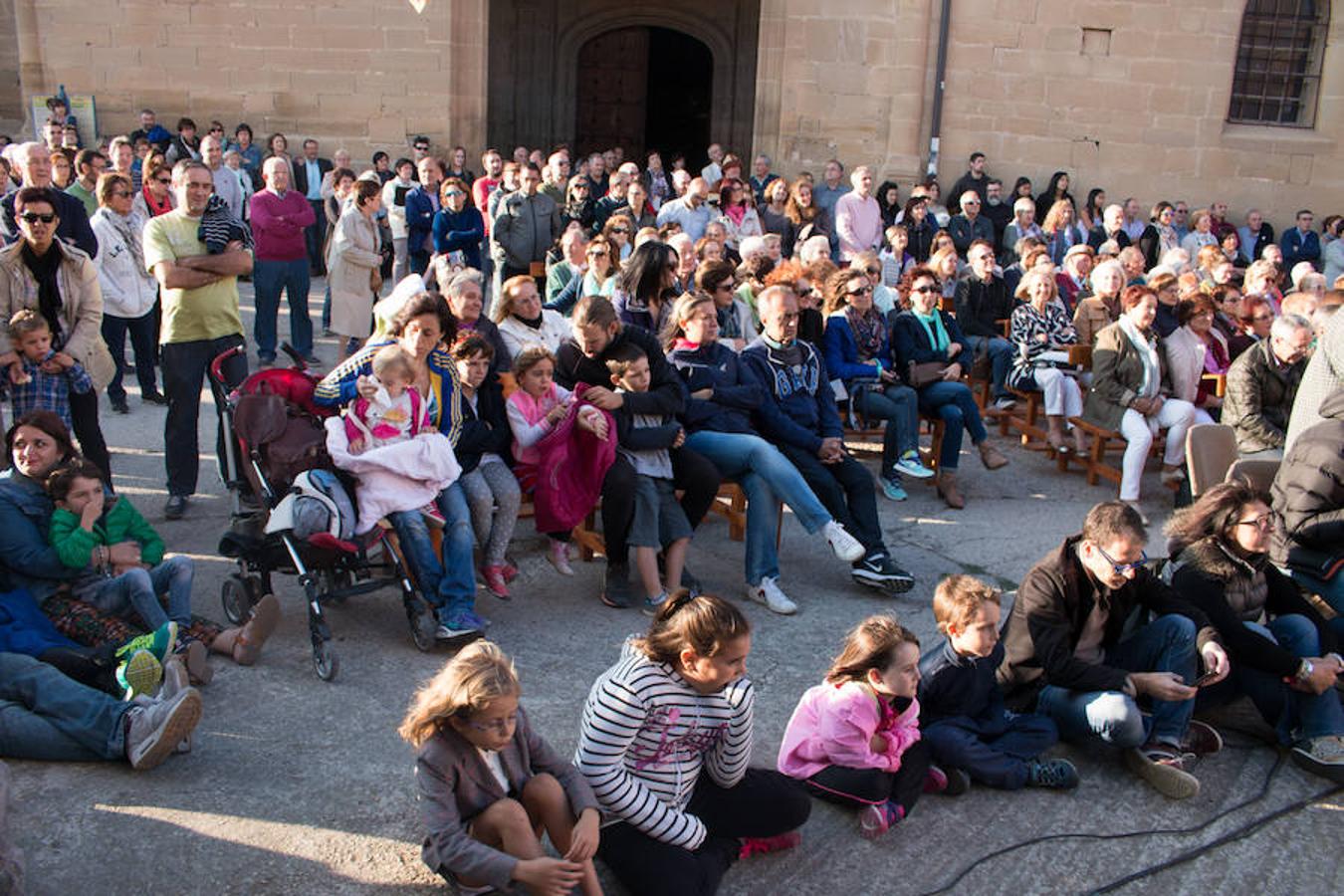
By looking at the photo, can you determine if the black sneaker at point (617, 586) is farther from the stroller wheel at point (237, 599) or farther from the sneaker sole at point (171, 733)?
the sneaker sole at point (171, 733)

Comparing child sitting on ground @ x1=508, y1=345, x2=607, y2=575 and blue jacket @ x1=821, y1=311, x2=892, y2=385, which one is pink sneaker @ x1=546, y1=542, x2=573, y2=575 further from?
blue jacket @ x1=821, y1=311, x2=892, y2=385

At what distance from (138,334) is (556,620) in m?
4.62

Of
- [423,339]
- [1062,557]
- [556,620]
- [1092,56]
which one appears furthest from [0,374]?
[1092,56]

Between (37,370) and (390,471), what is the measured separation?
6.34 feet

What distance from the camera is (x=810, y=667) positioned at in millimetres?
5320

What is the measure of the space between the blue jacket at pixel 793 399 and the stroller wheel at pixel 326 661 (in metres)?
2.71

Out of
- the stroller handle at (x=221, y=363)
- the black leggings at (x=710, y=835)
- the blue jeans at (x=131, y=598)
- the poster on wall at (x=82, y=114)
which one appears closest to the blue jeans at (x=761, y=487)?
the black leggings at (x=710, y=835)

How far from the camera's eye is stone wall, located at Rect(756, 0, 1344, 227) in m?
15.9

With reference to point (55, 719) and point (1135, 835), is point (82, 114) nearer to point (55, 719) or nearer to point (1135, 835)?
point (55, 719)

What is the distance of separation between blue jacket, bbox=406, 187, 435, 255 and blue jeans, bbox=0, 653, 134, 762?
7726 millimetres

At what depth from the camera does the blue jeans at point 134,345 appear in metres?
8.46

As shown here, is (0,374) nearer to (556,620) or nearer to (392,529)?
(392,529)

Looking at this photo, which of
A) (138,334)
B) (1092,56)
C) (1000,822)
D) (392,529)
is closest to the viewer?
(1000,822)

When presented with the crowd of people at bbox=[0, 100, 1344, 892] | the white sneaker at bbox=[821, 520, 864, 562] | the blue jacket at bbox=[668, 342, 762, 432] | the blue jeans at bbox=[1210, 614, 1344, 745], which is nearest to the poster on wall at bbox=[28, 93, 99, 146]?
the crowd of people at bbox=[0, 100, 1344, 892]
